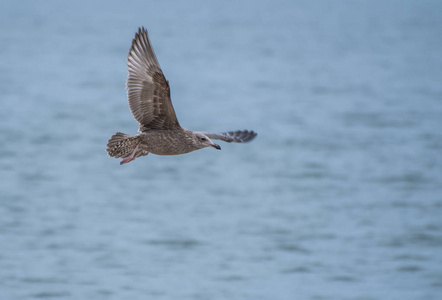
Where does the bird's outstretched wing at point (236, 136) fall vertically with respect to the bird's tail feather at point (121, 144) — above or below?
above

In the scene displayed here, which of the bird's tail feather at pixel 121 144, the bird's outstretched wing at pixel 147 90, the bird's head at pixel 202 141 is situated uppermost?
the bird's outstretched wing at pixel 147 90

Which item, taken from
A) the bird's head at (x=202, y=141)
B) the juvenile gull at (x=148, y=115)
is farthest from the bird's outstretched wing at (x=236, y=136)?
the juvenile gull at (x=148, y=115)

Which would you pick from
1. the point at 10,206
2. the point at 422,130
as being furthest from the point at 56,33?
the point at 10,206

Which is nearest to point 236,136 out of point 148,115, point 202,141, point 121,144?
point 202,141

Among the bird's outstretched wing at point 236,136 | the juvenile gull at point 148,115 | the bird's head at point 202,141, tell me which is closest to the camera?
the juvenile gull at point 148,115

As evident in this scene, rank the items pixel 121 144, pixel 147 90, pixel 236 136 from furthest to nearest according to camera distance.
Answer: pixel 236 136 < pixel 147 90 < pixel 121 144

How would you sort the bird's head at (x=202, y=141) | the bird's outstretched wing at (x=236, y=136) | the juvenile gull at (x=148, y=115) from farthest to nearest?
the bird's outstretched wing at (x=236, y=136) → the bird's head at (x=202, y=141) → the juvenile gull at (x=148, y=115)

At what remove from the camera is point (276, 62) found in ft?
195

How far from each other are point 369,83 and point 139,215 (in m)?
27.3

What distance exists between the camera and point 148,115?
909cm

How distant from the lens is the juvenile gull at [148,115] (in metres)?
8.93

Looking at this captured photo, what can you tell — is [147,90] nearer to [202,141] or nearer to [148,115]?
[148,115]

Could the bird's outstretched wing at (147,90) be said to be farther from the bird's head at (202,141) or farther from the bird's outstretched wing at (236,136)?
the bird's outstretched wing at (236,136)

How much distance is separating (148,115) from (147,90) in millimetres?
270
